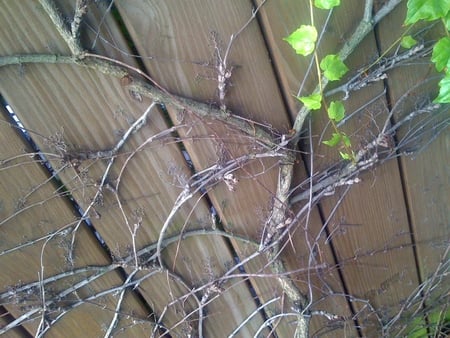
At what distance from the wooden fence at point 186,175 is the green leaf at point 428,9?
0.20 metres

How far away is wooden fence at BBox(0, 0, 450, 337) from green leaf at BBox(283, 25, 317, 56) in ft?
0.53

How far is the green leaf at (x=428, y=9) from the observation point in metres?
0.68

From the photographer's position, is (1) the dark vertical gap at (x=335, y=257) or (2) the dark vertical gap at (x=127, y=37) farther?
(1) the dark vertical gap at (x=335, y=257)

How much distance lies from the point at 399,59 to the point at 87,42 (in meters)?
0.69

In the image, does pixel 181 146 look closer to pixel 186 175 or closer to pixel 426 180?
pixel 186 175

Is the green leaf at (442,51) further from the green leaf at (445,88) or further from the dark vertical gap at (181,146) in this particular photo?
the dark vertical gap at (181,146)

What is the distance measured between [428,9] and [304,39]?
0.22 m

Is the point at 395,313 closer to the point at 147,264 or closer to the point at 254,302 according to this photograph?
the point at 254,302

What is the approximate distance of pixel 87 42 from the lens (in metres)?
0.76

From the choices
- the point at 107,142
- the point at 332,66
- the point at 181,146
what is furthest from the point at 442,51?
the point at 107,142

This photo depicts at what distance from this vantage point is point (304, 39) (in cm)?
70

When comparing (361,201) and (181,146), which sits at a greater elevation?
(181,146)

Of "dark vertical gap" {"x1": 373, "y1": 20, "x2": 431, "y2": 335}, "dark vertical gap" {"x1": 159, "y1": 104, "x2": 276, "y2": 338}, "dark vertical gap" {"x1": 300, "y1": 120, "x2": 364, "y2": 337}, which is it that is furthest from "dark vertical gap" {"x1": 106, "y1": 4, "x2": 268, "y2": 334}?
"dark vertical gap" {"x1": 373, "y1": 20, "x2": 431, "y2": 335}

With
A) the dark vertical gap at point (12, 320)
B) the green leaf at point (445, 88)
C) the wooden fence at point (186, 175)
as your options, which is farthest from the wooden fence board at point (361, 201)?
the dark vertical gap at point (12, 320)
